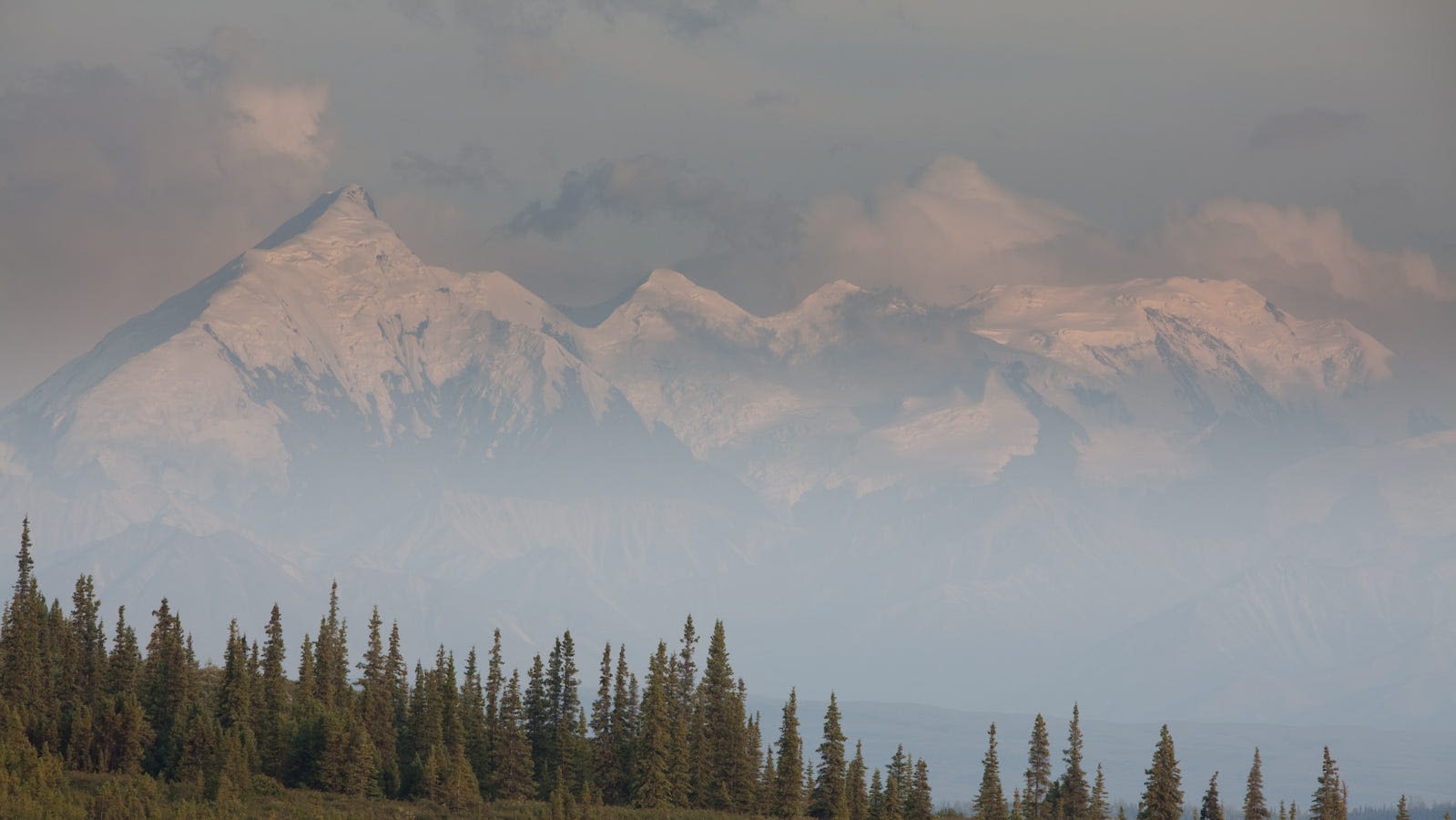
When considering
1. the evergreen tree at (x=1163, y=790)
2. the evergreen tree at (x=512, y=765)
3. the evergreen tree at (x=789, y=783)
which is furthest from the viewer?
the evergreen tree at (x=512, y=765)

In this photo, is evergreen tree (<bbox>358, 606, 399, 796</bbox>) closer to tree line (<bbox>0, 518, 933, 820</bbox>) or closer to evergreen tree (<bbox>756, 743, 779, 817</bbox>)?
tree line (<bbox>0, 518, 933, 820</bbox>)

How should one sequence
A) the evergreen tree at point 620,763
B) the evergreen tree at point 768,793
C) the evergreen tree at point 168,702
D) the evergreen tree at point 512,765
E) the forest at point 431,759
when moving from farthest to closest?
the evergreen tree at point 620,763
the evergreen tree at point 768,793
the evergreen tree at point 512,765
the evergreen tree at point 168,702
the forest at point 431,759

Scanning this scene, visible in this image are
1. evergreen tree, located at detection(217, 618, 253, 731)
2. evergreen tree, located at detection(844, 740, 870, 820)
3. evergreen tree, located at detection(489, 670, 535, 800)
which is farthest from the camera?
evergreen tree, located at detection(844, 740, 870, 820)

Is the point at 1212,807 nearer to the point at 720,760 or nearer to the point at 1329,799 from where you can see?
the point at 1329,799

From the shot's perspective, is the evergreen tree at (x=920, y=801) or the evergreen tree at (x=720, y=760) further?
the evergreen tree at (x=920, y=801)

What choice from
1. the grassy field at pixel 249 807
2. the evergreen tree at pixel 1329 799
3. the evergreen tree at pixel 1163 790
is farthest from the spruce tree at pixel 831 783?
the evergreen tree at pixel 1329 799

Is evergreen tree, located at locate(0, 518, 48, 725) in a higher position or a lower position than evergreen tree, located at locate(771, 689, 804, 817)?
higher

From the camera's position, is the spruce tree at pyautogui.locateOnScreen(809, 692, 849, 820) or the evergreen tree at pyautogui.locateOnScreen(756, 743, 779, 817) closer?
the spruce tree at pyautogui.locateOnScreen(809, 692, 849, 820)

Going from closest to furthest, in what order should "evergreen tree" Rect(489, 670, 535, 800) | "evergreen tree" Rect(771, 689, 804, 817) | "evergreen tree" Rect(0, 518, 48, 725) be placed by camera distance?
1. "evergreen tree" Rect(771, 689, 804, 817)
2. "evergreen tree" Rect(489, 670, 535, 800)
3. "evergreen tree" Rect(0, 518, 48, 725)

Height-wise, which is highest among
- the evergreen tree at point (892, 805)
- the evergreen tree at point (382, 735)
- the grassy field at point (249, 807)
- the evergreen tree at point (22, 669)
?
the evergreen tree at point (22, 669)

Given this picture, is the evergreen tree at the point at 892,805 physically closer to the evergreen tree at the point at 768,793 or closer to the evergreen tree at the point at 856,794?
the evergreen tree at the point at 856,794

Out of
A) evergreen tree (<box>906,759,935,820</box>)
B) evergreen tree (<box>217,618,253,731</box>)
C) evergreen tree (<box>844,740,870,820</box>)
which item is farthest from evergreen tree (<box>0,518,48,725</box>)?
evergreen tree (<box>906,759,935,820</box>)

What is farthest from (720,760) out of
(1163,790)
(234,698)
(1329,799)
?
(1329,799)

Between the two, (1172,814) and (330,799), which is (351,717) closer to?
(330,799)
